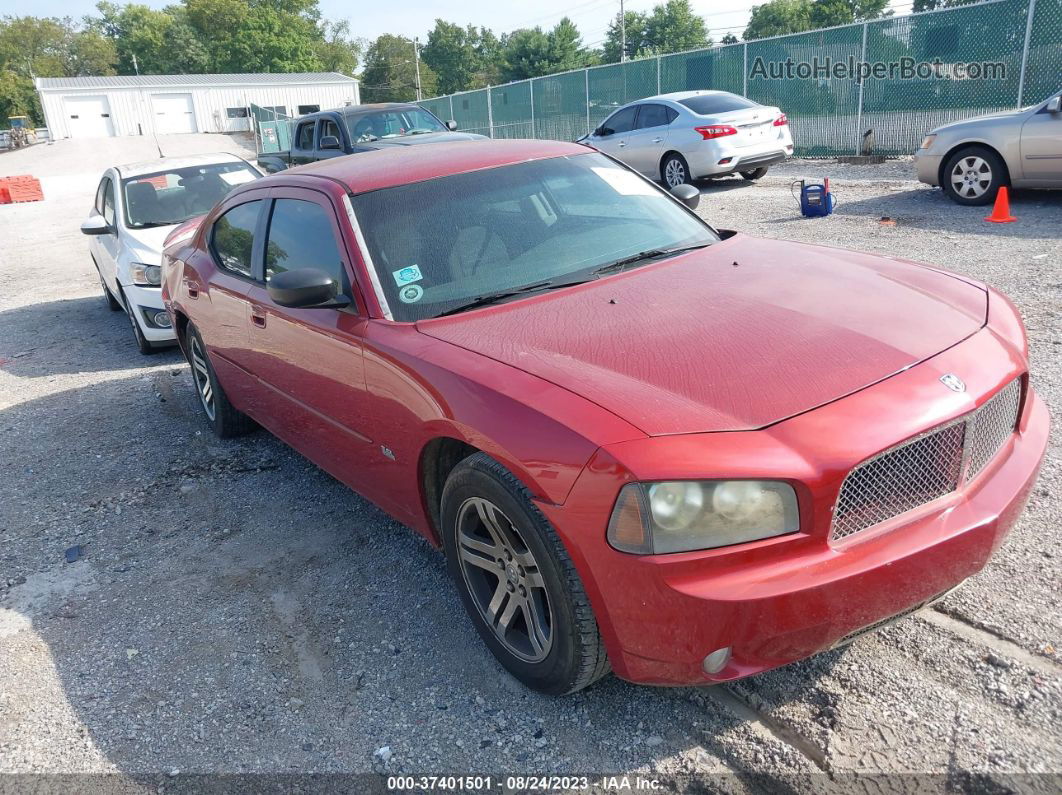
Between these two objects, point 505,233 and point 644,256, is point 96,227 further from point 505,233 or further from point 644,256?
point 644,256

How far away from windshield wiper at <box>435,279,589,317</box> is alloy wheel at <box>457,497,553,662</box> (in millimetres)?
797

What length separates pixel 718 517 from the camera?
217cm

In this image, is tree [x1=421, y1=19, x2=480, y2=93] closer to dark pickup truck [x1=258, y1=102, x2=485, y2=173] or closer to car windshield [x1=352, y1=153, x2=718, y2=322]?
dark pickup truck [x1=258, y1=102, x2=485, y2=173]

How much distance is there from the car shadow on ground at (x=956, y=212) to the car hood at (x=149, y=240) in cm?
743

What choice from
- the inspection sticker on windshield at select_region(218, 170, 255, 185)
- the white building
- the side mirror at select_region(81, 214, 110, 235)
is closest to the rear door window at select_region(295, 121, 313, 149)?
the inspection sticker on windshield at select_region(218, 170, 255, 185)

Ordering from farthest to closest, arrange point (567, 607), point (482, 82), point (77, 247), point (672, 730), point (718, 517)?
point (482, 82), point (77, 247), point (672, 730), point (567, 607), point (718, 517)

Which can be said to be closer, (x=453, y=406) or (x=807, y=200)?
(x=453, y=406)

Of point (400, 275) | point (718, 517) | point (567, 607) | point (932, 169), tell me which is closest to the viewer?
point (718, 517)

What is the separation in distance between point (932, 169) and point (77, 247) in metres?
14.9

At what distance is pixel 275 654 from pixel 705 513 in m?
1.87

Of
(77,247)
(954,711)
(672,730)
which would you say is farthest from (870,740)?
(77,247)

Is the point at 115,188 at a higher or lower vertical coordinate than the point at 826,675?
higher

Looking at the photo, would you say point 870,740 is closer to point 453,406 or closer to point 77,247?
point 453,406

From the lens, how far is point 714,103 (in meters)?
13.9
